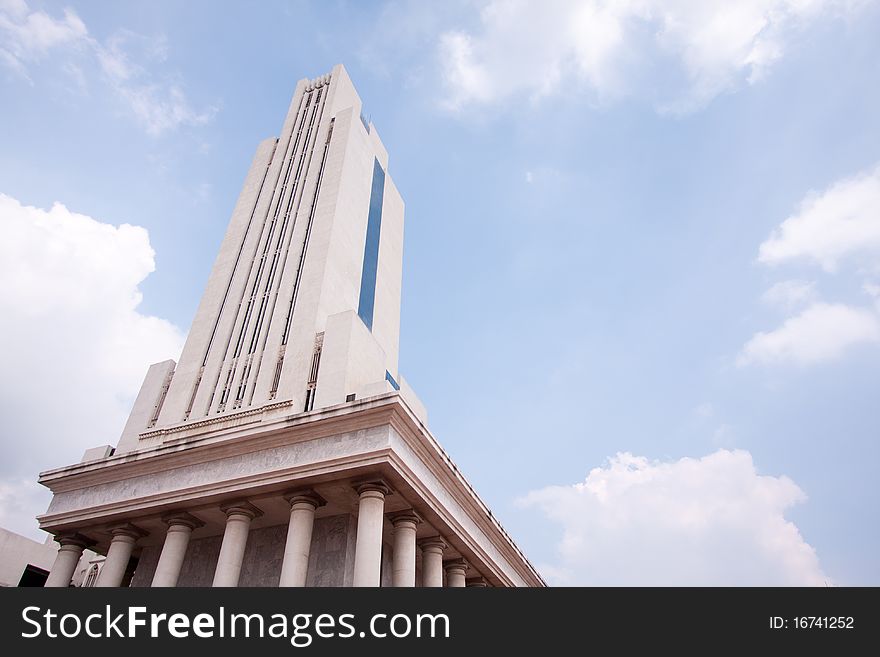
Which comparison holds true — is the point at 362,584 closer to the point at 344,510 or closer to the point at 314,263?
the point at 344,510

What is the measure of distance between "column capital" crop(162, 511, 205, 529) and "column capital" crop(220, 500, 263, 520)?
202 cm

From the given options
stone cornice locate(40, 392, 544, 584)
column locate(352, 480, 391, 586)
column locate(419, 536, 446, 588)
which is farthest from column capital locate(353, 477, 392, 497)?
column locate(419, 536, 446, 588)

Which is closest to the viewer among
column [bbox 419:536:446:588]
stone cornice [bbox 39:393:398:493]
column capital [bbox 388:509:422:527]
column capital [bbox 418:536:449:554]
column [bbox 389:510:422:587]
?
stone cornice [bbox 39:393:398:493]

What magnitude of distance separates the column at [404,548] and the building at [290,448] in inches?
2.3

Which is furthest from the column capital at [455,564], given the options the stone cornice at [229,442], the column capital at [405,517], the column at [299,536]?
the stone cornice at [229,442]

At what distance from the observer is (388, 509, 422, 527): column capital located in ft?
73.4

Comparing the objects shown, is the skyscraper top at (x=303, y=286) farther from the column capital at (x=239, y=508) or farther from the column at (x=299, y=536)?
the column capital at (x=239, y=508)

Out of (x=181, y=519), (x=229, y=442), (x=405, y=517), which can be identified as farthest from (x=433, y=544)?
(x=181, y=519)

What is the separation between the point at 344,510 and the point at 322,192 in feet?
78.3

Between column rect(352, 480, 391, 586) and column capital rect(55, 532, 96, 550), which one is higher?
column capital rect(55, 532, 96, 550)

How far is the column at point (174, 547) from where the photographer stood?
2259cm

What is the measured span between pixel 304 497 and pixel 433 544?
6.35 meters

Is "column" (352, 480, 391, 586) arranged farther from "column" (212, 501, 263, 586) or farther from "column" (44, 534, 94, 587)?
"column" (44, 534, 94, 587)

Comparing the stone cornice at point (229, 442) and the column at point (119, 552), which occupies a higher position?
the stone cornice at point (229, 442)
